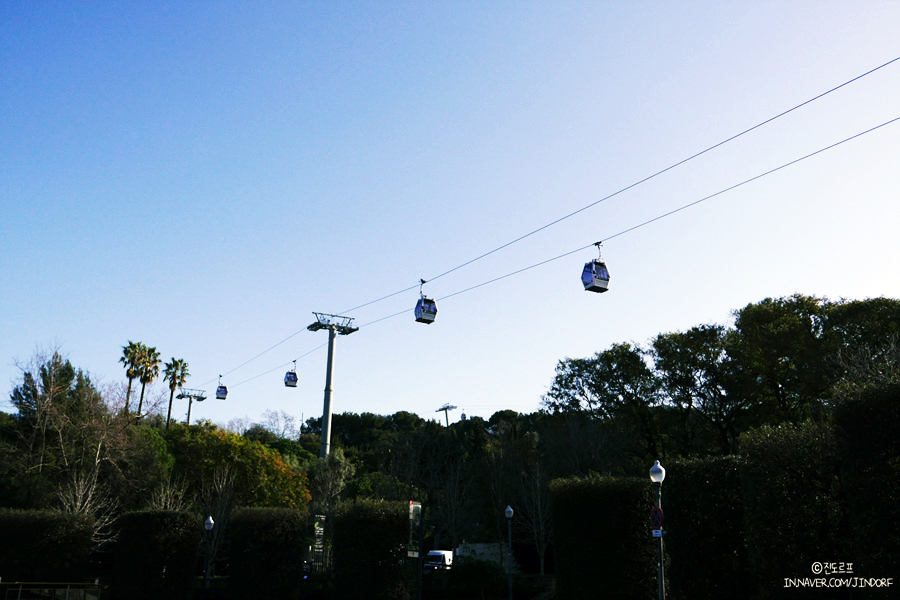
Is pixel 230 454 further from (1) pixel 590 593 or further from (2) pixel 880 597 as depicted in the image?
(2) pixel 880 597

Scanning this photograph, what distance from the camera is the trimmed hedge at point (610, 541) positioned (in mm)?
21469

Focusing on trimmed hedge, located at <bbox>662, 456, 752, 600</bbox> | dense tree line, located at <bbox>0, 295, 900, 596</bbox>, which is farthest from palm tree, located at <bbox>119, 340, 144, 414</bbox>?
trimmed hedge, located at <bbox>662, 456, 752, 600</bbox>

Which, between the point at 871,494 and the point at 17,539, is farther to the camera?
the point at 17,539

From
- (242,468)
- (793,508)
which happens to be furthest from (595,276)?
(242,468)

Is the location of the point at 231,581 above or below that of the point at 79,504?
Result: below

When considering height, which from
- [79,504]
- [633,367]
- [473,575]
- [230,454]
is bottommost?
[473,575]

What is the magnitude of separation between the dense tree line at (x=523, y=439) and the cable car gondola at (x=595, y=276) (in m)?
17.1

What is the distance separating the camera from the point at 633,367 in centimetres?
4825

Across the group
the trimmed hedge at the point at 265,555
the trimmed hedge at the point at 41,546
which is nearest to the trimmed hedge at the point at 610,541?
the trimmed hedge at the point at 265,555

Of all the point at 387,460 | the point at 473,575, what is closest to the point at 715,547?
the point at 473,575

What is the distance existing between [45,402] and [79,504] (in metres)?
7.74

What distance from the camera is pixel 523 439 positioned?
57.9m

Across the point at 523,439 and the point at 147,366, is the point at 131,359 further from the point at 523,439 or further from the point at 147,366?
the point at 523,439

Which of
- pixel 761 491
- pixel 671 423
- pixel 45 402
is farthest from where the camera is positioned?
pixel 671 423
